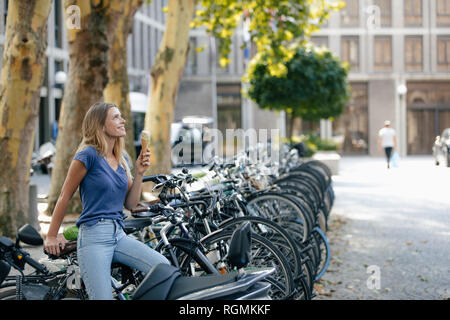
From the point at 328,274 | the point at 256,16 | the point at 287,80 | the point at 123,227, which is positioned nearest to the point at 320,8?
the point at 256,16

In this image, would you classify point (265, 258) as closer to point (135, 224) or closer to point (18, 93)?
point (135, 224)

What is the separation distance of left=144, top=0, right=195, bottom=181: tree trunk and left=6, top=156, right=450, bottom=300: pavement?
148 inches

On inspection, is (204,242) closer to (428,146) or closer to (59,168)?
(59,168)

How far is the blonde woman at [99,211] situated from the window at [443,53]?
135 feet

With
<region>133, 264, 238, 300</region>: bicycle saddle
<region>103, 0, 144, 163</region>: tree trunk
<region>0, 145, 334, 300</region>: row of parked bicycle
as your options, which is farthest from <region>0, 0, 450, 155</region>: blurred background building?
<region>133, 264, 238, 300</region>: bicycle saddle

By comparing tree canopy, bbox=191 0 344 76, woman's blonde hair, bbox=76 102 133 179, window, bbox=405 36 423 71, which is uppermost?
window, bbox=405 36 423 71

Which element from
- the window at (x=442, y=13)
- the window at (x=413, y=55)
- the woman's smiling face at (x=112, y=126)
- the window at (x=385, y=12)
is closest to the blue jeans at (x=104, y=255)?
the woman's smiling face at (x=112, y=126)

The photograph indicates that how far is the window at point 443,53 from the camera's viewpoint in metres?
42.1

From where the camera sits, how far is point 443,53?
42375 millimetres

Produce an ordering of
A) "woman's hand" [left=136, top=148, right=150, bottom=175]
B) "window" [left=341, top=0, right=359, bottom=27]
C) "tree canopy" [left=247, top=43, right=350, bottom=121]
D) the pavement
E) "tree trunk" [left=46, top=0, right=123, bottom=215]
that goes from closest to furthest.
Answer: "woman's hand" [left=136, top=148, right=150, bottom=175], the pavement, "tree trunk" [left=46, top=0, right=123, bottom=215], "tree canopy" [left=247, top=43, right=350, bottom=121], "window" [left=341, top=0, right=359, bottom=27]

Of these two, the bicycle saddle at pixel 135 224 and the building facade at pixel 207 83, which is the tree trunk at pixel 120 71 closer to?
the bicycle saddle at pixel 135 224

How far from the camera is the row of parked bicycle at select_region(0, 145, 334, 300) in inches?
108

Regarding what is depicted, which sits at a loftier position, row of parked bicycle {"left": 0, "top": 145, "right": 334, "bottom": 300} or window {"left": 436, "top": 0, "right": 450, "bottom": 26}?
window {"left": 436, "top": 0, "right": 450, "bottom": 26}

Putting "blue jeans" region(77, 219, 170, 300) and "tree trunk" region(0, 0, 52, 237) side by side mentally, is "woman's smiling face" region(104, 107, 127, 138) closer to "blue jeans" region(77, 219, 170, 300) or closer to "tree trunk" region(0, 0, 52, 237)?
"blue jeans" region(77, 219, 170, 300)
